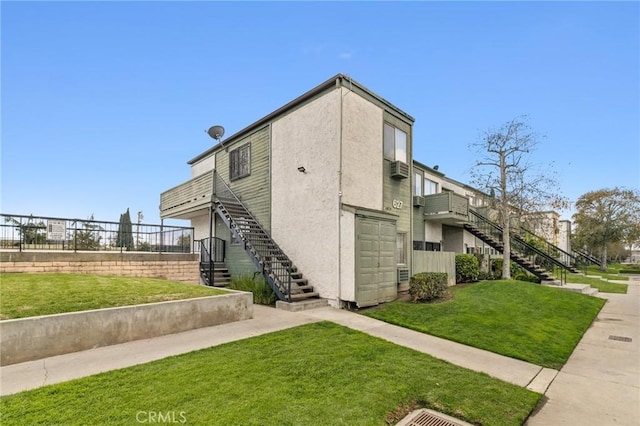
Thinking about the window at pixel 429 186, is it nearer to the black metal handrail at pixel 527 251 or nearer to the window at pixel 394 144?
the black metal handrail at pixel 527 251

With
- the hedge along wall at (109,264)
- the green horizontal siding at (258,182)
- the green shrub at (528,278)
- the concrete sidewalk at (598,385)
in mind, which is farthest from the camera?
the green shrub at (528,278)

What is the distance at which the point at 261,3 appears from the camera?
11859mm

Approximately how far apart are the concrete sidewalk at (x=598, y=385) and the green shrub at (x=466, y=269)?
21.9 feet

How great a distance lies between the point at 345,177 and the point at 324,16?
23.6 ft

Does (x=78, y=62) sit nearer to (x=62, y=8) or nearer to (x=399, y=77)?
(x=62, y=8)

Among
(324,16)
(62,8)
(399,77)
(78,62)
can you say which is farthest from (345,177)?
(78,62)

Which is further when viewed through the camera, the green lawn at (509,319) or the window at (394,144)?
the window at (394,144)

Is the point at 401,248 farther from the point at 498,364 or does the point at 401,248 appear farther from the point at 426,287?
the point at 498,364

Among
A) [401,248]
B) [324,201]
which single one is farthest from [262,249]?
[401,248]

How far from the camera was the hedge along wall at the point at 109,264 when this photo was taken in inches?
372

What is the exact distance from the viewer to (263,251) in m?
12.0

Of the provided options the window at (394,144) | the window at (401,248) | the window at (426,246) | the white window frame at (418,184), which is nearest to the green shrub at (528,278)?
the window at (426,246)

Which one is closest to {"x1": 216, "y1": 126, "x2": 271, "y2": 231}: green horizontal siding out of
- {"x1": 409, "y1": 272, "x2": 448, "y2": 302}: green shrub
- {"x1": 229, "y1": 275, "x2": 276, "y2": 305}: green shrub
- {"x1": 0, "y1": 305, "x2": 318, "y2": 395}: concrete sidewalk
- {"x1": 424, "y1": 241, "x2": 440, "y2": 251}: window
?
{"x1": 229, "y1": 275, "x2": 276, "y2": 305}: green shrub

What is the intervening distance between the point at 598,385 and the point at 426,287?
5271 mm
